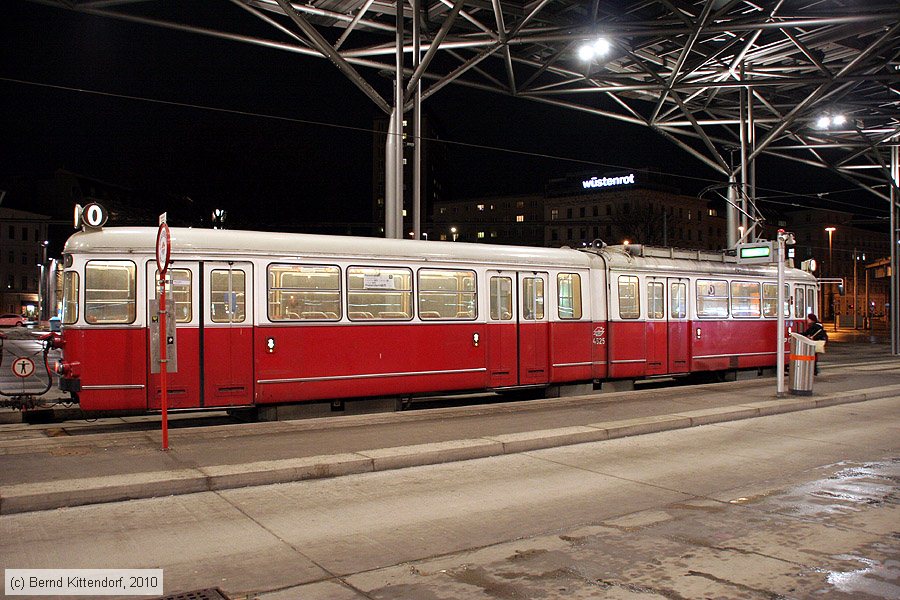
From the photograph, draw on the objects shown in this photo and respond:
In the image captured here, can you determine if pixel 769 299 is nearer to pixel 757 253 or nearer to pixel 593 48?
pixel 757 253

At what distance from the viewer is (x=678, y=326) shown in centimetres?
1839

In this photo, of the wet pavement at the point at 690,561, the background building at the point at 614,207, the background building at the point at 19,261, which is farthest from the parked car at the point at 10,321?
the wet pavement at the point at 690,561

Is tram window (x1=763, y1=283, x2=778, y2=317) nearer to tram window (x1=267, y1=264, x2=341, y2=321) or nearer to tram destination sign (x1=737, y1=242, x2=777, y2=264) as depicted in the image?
tram destination sign (x1=737, y1=242, x2=777, y2=264)

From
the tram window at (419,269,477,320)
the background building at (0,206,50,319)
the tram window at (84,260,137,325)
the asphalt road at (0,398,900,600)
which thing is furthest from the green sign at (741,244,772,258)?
the background building at (0,206,50,319)

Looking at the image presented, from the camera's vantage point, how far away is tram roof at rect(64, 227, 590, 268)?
11.6 meters

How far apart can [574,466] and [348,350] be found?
497 cm

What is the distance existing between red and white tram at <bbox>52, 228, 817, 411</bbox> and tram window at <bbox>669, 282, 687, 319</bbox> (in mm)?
52

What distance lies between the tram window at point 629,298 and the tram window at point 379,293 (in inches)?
228

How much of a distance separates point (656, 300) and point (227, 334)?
1043 centimetres

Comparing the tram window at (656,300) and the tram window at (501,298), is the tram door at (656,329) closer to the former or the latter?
the tram window at (656,300)

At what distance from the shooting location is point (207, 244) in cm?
1200

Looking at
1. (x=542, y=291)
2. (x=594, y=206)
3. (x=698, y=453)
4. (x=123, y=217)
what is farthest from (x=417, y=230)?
(x=594, y=206)

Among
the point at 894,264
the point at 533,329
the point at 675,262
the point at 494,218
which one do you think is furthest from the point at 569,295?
the point at 494,218

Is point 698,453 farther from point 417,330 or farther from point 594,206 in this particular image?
point 594,206
